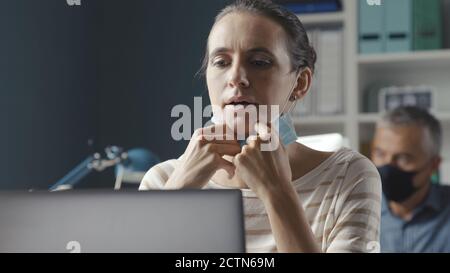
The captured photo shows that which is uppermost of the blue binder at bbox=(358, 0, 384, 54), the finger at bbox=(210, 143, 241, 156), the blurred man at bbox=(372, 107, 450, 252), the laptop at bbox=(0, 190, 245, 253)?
the blue binder at bbox=(358, 0, 384, 54)

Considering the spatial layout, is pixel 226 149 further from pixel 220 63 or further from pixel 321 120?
pixel 321 120

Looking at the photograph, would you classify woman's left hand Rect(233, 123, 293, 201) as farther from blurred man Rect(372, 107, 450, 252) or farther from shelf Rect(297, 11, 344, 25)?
shelf Rect(297, 11, 344, 25)

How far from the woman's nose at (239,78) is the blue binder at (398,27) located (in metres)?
0.93

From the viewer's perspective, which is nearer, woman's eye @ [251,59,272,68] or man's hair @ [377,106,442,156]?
woman's eye @ [251,59,272,68]

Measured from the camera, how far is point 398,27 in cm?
200

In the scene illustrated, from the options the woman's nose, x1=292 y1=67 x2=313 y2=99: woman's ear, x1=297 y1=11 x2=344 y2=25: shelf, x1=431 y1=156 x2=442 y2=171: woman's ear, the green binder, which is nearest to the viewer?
the woman's nose

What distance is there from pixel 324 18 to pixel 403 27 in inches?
12.9

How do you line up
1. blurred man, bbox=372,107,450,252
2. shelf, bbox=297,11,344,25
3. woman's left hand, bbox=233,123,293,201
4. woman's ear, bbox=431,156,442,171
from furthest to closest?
woman's ear, bbox=431,156,442,171 → shelf, bbox=297,11,344,25 → blurred man, bbox=372,107,450,252 → woman's left hand, bbox=233,123,293,201

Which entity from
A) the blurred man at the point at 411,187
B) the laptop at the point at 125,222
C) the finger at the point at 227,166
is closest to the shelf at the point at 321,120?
the blurred man at the point at 411,187

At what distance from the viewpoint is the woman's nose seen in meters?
1.18

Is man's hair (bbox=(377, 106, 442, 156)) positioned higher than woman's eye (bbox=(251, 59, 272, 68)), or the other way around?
woman's eye (bbox=(251, 59, 272, 68))

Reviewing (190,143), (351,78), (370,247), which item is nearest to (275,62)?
(190,143)

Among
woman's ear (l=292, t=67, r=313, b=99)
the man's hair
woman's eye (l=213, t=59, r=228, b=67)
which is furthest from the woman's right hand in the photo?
the man's hair
